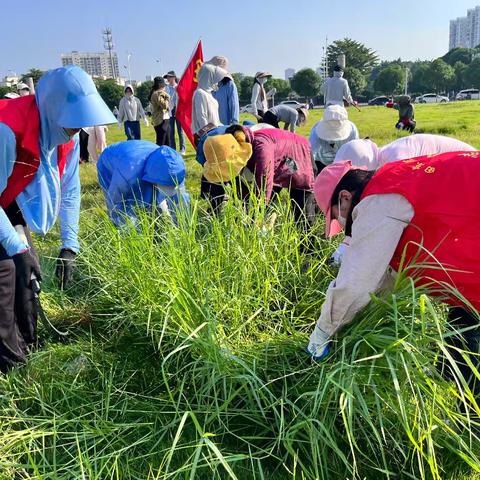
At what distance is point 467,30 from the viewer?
431ft

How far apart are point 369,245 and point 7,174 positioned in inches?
55.0

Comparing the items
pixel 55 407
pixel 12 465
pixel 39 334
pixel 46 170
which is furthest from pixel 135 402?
pixel 46 170

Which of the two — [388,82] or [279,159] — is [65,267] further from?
[388,82]

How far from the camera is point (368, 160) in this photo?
A: 2.58 m

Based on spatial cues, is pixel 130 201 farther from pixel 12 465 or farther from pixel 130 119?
pixel 130 119

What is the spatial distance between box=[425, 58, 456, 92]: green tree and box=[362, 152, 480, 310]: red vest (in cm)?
5525

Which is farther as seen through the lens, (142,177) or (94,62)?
(94,62)

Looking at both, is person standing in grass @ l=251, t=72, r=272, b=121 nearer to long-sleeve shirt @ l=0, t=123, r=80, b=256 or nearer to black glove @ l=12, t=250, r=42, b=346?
long-sleeve shirt @ l=0, t=123, r=80, b=256

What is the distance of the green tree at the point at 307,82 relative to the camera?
155ft

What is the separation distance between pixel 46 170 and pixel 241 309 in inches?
41.1

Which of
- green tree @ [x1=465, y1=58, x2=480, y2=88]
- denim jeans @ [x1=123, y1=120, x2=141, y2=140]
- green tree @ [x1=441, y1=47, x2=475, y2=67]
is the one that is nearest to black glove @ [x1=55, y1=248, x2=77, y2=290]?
denim jeans @ [x1=123, y1=120, x2=141, y2=140]

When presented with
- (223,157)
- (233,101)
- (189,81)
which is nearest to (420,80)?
(233,101)

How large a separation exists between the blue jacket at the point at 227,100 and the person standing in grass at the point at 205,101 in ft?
1.82

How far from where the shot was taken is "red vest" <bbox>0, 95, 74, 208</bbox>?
188cm
